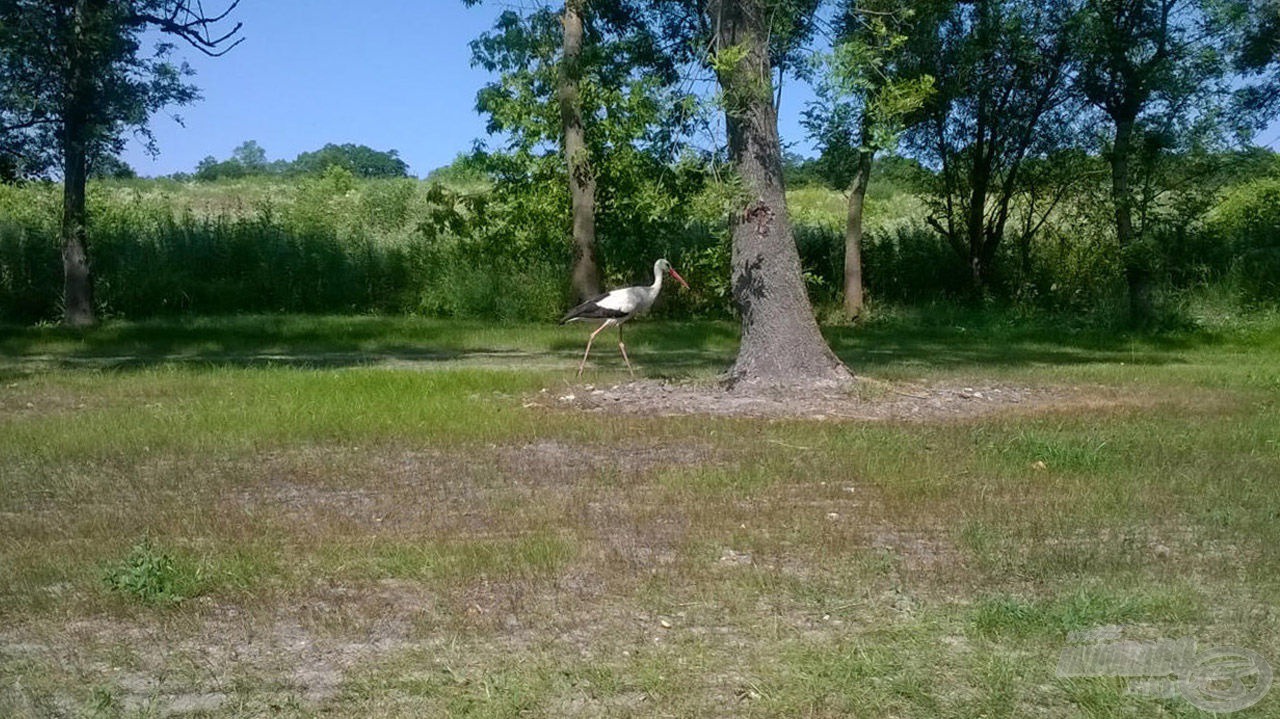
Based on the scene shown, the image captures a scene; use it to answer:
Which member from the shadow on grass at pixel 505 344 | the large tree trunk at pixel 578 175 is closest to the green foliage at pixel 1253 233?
the shadow on grass at pixel 505 344

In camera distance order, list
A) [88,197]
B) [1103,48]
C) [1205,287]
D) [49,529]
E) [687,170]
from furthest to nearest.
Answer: [88,197] → [1205,287] → [1103,48] → [687,170] → [49,529]

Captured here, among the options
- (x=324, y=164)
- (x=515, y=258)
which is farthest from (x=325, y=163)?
(x=515, y=258)

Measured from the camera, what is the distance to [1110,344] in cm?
2023

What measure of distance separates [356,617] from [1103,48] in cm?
2054

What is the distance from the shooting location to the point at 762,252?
13.1 m

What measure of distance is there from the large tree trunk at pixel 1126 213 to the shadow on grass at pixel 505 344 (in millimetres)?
1221

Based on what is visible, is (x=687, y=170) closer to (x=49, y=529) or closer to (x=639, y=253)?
(x=49, y=529)

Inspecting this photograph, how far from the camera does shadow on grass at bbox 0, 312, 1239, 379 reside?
1759 cm

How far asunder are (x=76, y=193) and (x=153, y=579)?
18.7 meters

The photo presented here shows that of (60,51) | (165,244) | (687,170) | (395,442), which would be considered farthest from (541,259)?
(395,442)

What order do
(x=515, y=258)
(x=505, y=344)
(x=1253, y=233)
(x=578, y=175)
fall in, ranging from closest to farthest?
(x=505, y=344) < (x=578, y=175) < (x=1253, y=233) < (x=515, y=258)

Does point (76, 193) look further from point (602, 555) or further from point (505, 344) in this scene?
point (602, 555)

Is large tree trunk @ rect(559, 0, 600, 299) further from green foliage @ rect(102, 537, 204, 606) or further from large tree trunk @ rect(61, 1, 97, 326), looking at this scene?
green foliage @ rect(102, 537, 204, 606)

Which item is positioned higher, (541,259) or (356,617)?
(541,259)
